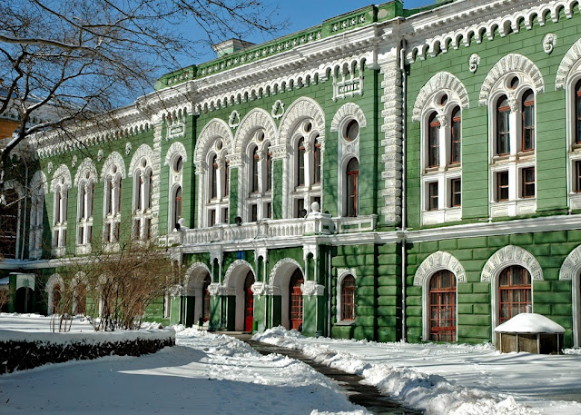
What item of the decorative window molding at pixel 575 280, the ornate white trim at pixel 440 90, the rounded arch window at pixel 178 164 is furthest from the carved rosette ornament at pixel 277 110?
the decorative window molding at pixel 575 280

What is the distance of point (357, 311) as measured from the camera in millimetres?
33156

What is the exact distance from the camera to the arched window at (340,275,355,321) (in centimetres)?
3384

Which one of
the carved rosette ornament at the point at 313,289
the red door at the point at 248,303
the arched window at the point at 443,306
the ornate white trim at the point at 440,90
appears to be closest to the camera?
the arched window at the point at 443,306

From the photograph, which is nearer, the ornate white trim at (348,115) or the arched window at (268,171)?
the ornate white trim at (348,115)

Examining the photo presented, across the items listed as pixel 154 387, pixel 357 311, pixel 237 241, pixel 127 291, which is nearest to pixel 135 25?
pixel 154 387

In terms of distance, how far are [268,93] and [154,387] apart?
24.0 m

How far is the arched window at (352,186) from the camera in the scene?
34844mm

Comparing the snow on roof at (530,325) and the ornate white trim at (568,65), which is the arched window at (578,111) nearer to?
the ornate white trim at (568,65)

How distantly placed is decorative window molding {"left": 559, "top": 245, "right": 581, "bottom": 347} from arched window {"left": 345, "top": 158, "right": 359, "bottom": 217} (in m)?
9.96

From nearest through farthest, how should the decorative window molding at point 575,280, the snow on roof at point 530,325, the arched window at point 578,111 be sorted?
the snow on roof at point 530,325
the decorative window molding at point 575,280
the arched window at point 578,111

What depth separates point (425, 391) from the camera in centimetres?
1623

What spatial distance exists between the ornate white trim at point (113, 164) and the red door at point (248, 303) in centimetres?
1197

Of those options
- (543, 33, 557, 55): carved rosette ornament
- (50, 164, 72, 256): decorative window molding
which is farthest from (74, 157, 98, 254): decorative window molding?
(543, 33, 557, 55): carved rosette ornament

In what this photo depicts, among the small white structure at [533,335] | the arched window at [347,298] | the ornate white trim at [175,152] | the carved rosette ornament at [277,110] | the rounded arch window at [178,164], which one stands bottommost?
the small white structure at [533,335]
